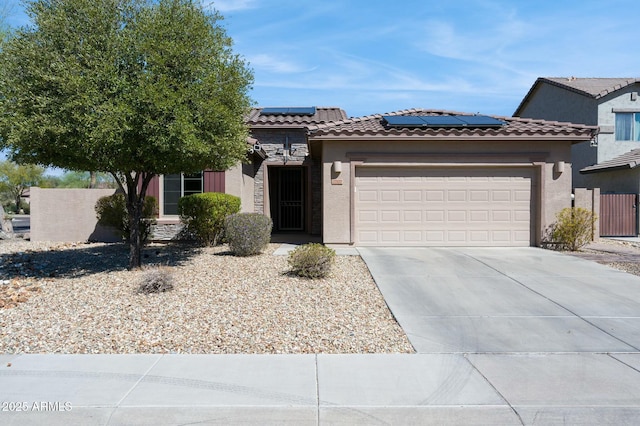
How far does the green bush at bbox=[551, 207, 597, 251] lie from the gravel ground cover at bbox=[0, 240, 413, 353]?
21.0 ft

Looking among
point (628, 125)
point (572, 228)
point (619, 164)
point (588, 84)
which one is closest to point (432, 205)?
point (572, 228)

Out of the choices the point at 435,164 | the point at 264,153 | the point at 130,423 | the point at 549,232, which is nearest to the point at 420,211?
the point at 435,164

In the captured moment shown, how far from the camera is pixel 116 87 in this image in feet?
27.9

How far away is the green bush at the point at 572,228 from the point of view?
13.5 m

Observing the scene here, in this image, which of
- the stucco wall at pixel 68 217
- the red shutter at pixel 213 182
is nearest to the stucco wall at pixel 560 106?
the red shutter at pixel 213 182

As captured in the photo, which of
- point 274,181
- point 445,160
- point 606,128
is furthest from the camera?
point 606,128

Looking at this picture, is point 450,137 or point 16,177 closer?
point 450,137

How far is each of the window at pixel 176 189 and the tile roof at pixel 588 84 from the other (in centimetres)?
1926

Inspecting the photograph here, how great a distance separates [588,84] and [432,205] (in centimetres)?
1857

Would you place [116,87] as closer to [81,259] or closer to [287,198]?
[81,259]

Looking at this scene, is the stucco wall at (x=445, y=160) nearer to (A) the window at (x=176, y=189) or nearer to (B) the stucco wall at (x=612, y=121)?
(A) the window at (x=176, y=189)

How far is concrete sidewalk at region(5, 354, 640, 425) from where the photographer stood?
14.0ft

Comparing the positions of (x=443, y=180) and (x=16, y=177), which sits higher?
(x=16, y=177)

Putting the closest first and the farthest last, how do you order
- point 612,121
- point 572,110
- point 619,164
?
point 619,164 → point 612,121 → point 572,110
